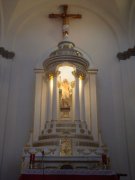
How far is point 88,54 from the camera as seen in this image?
34.7ft

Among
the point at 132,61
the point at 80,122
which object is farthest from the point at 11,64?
the point at 132,61

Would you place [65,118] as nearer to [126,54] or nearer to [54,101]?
[54,101]

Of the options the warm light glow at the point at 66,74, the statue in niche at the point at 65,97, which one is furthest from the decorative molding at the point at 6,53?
the statue in niche at the point at 65,97

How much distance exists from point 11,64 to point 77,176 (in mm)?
5706

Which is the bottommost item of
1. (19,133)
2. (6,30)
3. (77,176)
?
(77,176)

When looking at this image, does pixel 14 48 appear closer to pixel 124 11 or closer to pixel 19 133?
pixel 19 133

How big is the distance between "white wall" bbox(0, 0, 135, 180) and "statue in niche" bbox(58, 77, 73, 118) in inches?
53.1

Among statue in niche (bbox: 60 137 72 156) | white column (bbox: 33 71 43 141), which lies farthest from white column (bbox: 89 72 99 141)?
white column (bbox: 33 71 43 141)

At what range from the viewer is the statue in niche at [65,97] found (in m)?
8.56

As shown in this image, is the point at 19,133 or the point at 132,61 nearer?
the point at 19,133

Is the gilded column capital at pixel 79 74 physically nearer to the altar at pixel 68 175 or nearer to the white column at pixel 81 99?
the white column at pixel 81 99

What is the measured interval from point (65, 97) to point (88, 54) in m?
2.57

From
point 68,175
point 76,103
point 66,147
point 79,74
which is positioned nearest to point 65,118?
point 76,103

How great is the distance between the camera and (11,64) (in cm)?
1016
